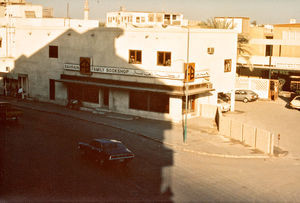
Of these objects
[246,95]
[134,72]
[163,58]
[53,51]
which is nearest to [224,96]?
[246,95]

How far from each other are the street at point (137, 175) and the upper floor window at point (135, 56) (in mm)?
10396

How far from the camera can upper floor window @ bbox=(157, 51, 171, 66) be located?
39.4 m

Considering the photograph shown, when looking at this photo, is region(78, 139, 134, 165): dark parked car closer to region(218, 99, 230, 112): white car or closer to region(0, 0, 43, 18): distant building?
region(218, 99, 230, 112): white car

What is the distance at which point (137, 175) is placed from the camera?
23.5 m

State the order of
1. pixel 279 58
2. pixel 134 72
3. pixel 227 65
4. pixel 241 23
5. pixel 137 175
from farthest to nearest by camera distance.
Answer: pixel 241 23 → pixel 279 58 → pixel 227 65 → pixel 134 72 → pixel 137 175

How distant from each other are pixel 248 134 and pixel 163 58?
11.6 metres

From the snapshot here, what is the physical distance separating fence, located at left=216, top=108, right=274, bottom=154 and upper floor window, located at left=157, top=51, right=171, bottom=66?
724cm

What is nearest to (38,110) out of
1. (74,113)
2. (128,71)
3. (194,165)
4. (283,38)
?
(74,113)

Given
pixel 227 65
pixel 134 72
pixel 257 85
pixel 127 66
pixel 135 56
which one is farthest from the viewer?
pixel 257 85

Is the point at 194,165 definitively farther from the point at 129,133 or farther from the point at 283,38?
the point at 283,38

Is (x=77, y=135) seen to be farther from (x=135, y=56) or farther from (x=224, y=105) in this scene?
(x=224, y=105)

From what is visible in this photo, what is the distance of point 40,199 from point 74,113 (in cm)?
2352

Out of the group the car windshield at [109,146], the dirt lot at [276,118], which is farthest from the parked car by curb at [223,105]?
the car windshield at [109,146]

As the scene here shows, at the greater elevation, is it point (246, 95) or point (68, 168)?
point (246, 95)
